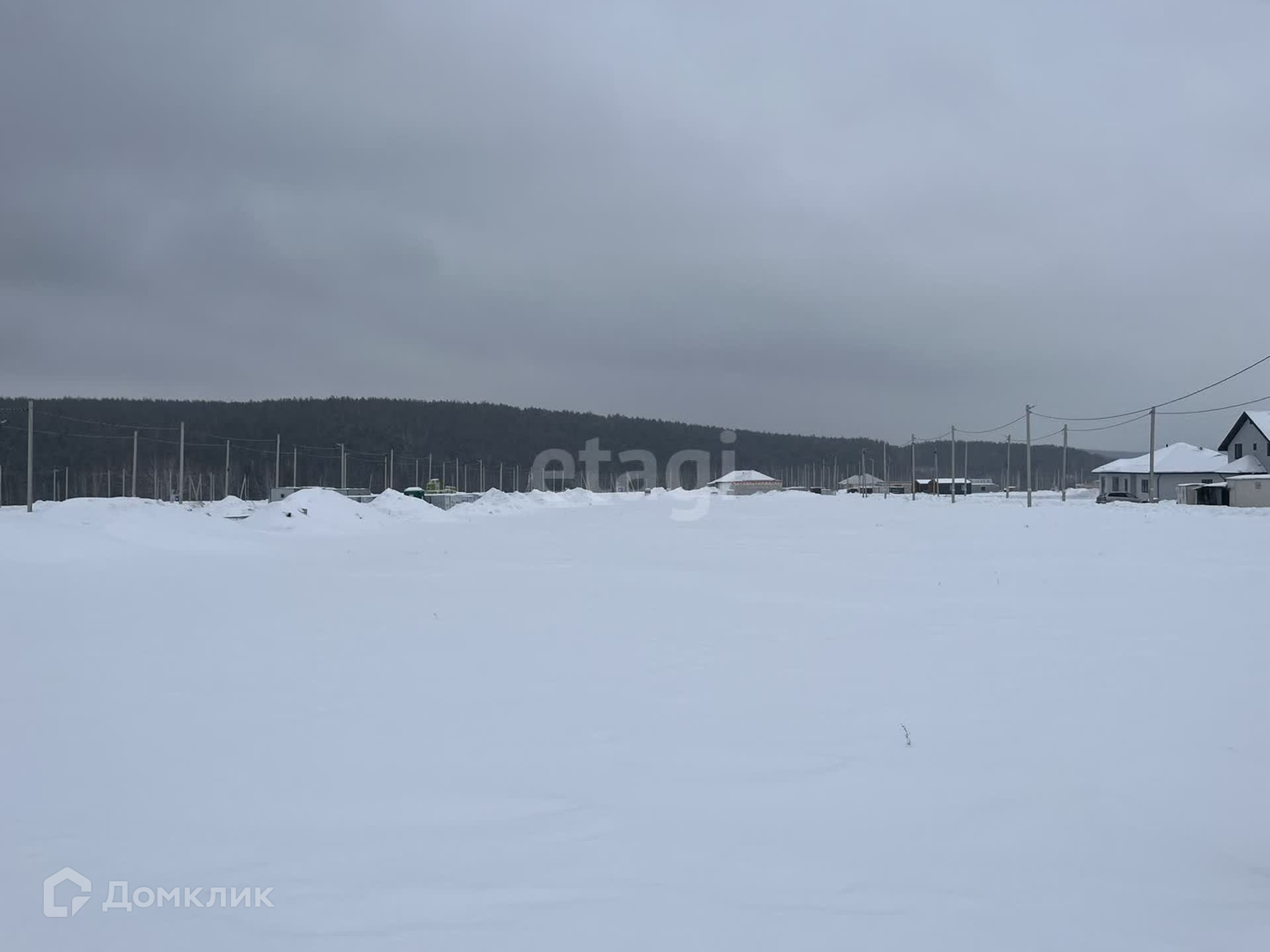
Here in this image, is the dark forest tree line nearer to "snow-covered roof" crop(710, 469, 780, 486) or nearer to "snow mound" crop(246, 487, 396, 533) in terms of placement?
"snow-covered roof" crop(710, 469, 780, 486)

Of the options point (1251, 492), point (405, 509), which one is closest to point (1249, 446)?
point (1251, 492)

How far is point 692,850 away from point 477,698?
9.07 ft

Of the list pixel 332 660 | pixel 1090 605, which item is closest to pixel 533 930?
pixel 332 660

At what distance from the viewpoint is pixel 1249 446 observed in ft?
176

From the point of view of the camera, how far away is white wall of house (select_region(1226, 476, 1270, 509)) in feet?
125

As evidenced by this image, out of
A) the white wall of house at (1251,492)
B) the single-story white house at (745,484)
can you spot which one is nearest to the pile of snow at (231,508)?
the white wall of house at (1251,492)

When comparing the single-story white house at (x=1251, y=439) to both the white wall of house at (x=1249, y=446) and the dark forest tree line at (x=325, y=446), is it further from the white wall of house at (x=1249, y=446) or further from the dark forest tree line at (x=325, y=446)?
the dark forest tree line at (x=325, y=446)

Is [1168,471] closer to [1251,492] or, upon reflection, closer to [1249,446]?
[1249,446]

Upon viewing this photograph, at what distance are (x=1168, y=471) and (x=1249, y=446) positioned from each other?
734 centimetres

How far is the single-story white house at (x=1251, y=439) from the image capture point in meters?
50.7

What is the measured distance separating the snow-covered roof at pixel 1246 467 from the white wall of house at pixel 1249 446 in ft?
0.82

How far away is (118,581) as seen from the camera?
1319cm

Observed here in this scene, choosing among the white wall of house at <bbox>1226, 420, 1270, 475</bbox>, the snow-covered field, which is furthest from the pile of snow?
the white wall of house at <bbox>1226, 420, 1270, 475</bbox>

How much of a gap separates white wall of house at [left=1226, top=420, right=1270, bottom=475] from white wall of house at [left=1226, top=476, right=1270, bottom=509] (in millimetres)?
15097
